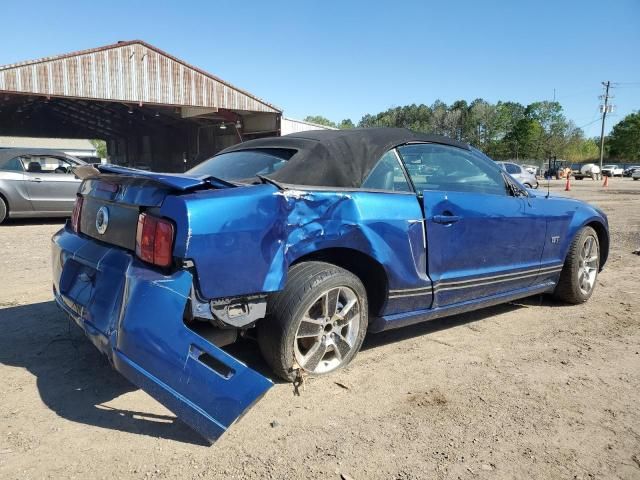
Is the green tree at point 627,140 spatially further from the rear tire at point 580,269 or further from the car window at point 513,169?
the rear tire at point 580,269

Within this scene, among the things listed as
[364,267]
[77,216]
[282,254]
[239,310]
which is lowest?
[239,310]

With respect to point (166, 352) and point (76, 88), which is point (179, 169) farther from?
point (166, 352)

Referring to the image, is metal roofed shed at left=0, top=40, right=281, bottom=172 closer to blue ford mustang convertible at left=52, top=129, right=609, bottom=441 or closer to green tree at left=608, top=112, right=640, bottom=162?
blue ford mustang convertible at left=52, top=129, right=609, bottom=441

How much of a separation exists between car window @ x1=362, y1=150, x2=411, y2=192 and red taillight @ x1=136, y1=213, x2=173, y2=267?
137cm

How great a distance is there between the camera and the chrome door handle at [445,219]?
3.42 m

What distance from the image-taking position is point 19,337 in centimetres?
365

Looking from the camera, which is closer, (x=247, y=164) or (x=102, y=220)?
(x=102, y=220)

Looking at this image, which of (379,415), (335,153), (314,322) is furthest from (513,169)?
(379,415)

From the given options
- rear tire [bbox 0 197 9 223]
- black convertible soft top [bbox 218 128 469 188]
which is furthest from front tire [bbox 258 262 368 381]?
rear tire [bbox 0 197 9 223]

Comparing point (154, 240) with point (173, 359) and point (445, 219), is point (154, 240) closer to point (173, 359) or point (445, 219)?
point (173, 359)

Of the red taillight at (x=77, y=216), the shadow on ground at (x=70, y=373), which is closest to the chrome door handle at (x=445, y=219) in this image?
the shadow on ground at (x=70, y=373)

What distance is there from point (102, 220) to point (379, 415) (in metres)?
1.93

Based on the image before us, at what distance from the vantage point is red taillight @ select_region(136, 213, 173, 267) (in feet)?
8.00

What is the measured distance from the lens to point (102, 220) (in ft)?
9.65
